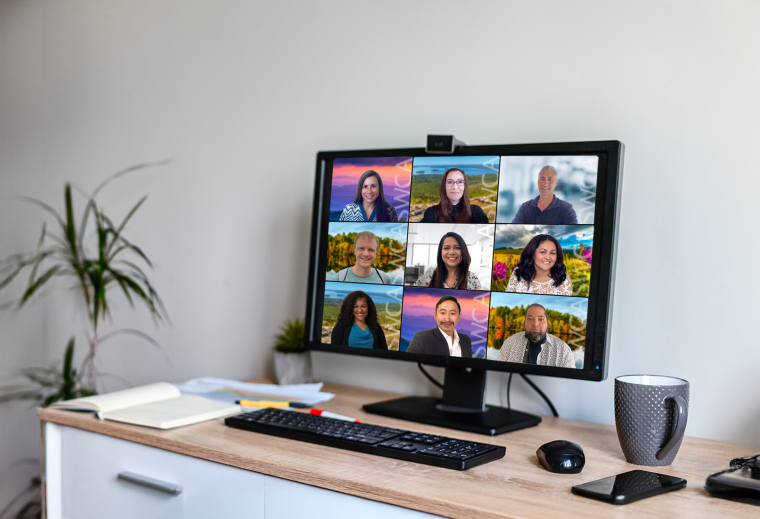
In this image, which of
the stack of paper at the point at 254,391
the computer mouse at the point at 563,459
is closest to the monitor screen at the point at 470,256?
the stack of paper at the point at 254,391

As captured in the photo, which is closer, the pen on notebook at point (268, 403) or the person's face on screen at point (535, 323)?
the person's face on screen at point (535, 323)

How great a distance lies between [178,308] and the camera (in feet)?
6.69

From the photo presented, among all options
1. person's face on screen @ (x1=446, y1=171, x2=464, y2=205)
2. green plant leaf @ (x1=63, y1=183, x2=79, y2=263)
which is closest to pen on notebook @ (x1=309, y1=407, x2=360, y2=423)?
person's face on screen @ (x1=446, y1=171, x2=464, y2=205)

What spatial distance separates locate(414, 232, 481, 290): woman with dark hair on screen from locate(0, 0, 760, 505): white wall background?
312 millimetres

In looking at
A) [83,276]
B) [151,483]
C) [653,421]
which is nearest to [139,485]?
[151,483]

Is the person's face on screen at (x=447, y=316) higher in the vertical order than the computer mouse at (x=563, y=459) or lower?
higher

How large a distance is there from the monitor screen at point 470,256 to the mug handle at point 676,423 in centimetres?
18

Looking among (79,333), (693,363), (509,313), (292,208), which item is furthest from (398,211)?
(79,333)

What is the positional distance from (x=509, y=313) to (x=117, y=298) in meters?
1.49

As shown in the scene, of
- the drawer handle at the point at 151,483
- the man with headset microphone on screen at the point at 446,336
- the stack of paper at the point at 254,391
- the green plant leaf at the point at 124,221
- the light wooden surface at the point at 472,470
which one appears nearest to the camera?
the light wooden surface at the point at 472,470

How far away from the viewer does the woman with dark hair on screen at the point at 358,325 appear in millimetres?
1379

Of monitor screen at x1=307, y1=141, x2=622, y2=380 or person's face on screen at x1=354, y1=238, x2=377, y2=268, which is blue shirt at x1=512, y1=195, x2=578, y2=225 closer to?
monitor screen at x1=307, y1=141, x2=622, y2=380

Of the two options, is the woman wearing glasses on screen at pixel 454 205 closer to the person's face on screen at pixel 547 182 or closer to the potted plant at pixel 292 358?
the person's face on screen at pixel 547 182

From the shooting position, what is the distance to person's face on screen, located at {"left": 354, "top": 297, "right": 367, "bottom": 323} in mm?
1390
